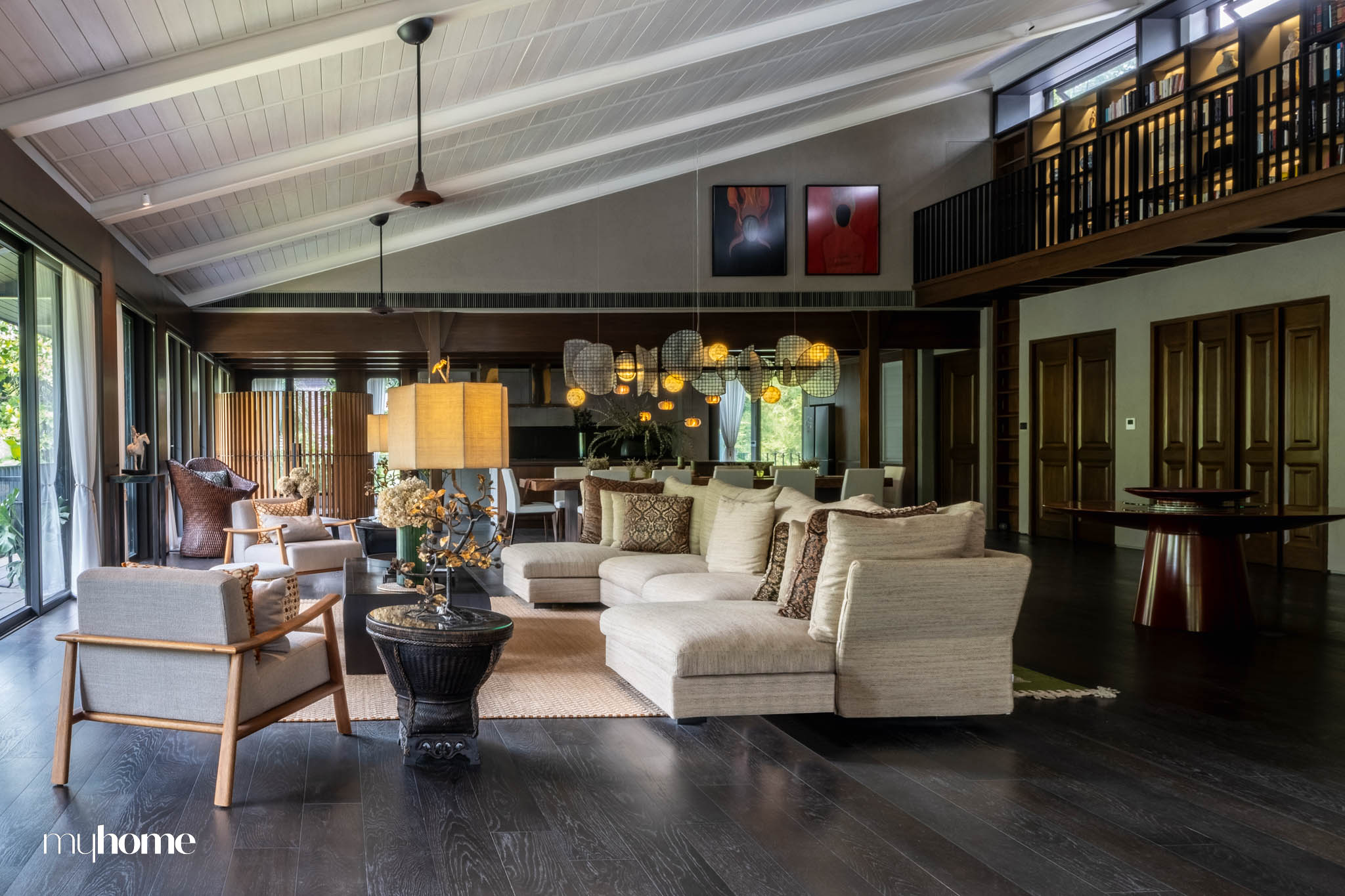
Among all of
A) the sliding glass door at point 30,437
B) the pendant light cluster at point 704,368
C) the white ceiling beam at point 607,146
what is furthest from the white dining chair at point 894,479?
the sliding glass door at point 30,437

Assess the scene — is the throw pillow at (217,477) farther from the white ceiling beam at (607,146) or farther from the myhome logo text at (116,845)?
the myhome logo text at (116,845)

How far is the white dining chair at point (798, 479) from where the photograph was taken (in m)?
9.84

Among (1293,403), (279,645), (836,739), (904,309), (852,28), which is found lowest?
(836,739)

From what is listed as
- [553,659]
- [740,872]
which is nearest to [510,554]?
[553,659]

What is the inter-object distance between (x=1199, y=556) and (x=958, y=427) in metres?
7.55

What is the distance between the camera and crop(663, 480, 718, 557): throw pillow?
6.41m

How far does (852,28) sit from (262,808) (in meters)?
7.40

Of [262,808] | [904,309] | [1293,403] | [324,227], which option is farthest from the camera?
[904,309]

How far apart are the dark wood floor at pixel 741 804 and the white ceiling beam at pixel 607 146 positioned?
18.2 ft

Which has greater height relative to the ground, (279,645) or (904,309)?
(904,309)

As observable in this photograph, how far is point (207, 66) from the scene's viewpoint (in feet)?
16.7

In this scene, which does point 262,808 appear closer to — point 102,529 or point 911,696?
point 911,696

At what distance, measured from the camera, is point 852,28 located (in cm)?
830

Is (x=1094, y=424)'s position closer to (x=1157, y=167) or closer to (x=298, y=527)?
(x=1157, y=167)
